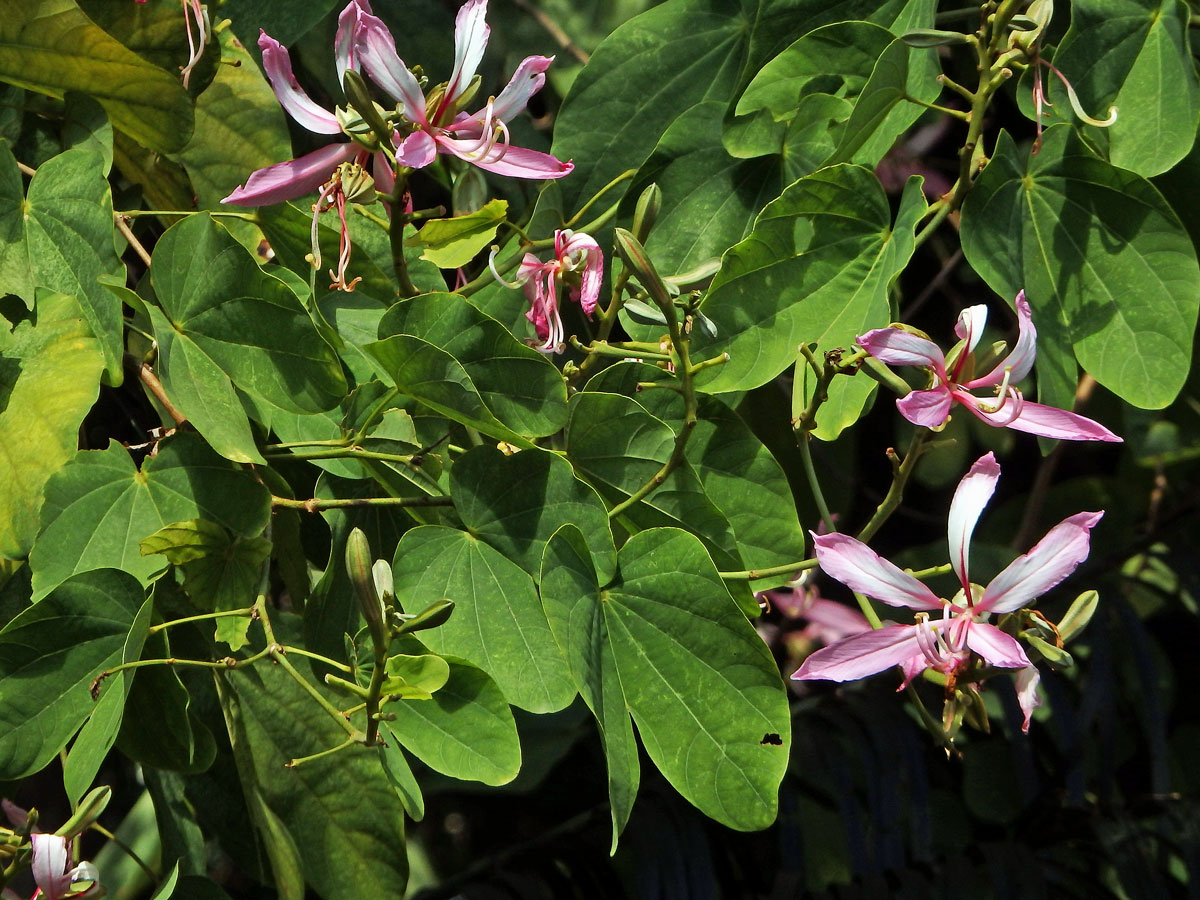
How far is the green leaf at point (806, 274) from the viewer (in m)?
0.74

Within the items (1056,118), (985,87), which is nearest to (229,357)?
(985,87)

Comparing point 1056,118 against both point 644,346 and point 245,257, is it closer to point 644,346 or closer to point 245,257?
point 644,346

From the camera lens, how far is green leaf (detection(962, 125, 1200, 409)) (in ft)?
2.49

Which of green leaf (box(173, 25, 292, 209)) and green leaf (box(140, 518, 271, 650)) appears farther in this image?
green leaf (box(173, 25, 292, 209))

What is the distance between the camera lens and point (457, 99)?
690 mm

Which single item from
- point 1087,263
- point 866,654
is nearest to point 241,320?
point 866,654

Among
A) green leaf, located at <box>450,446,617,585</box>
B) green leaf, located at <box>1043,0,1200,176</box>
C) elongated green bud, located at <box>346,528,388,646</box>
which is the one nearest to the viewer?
elongated green bud, located at <box>346,528,388,646</box>

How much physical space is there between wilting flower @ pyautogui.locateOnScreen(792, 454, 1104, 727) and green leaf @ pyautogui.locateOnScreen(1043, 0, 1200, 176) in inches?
13.0

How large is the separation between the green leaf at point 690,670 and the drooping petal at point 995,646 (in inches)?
4.3

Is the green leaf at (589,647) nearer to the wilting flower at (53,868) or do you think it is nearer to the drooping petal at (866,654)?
the drooping petal at (866,654)

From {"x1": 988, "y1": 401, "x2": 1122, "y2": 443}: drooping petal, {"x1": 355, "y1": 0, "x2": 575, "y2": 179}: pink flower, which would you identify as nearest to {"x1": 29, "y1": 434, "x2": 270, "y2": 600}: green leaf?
{"x1": 355, "y1": 0, "x2": 575, "y2": 179}: pink flower

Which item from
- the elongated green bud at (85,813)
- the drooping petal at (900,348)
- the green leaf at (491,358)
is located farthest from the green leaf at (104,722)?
the drooping petal at (900,348)

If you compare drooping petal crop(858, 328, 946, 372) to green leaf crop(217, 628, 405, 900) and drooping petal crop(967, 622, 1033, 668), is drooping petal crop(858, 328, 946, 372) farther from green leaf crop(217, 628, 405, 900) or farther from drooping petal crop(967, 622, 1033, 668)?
green leaf crop(217, 628, 405, 900)

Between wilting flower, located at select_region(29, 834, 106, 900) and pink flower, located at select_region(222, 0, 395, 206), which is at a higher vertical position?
pink flower, located at select_region(222, 0, 395, 206)
